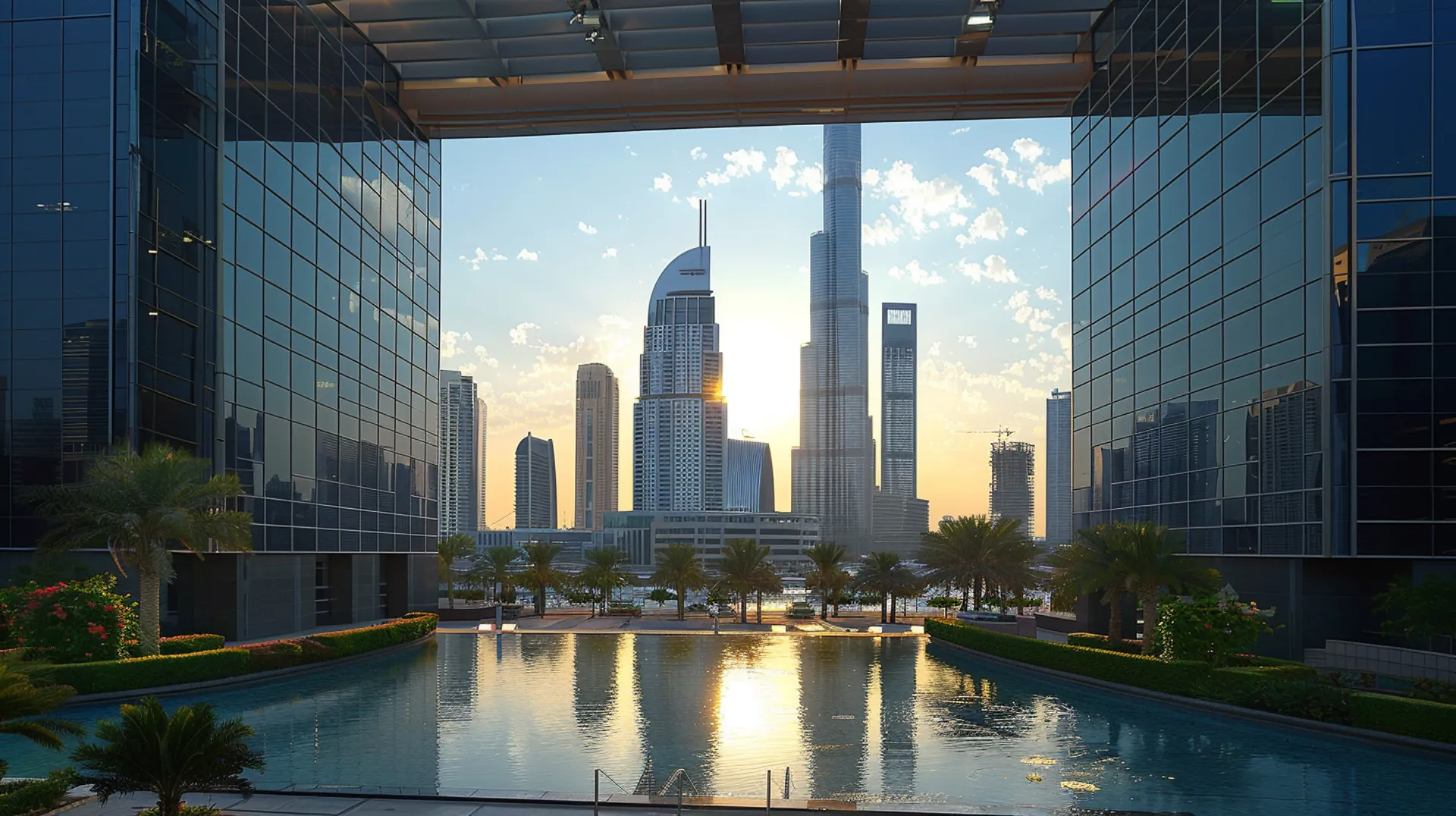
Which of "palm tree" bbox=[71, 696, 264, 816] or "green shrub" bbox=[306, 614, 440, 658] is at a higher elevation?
"palm tree" bbox=[71, 696, 264, 816]

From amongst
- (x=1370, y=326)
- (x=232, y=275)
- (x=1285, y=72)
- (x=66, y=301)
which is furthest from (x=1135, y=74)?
(x=66, y=301)

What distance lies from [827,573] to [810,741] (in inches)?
1724

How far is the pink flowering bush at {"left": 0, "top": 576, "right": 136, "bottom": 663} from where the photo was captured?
2916cm

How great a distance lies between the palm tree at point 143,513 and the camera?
102 feet

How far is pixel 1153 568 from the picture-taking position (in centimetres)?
3478

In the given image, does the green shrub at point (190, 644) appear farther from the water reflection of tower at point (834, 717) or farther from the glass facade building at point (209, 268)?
the water reflection of tower at point (834, 717)

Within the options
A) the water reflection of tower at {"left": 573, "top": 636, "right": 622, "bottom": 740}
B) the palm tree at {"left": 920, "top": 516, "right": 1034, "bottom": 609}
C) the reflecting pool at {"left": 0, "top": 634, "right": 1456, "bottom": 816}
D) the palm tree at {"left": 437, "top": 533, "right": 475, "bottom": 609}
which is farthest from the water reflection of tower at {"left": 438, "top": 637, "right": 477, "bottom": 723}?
the palm tree at {"left": 920, "top": 516, "right": 1034, "bottom": 609}

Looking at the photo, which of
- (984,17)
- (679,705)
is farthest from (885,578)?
(679,705)

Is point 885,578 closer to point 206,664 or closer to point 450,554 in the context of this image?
point 450,554

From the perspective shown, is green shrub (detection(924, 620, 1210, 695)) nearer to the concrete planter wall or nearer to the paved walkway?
the concrete planter wall

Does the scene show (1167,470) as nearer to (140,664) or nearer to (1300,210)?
(1300,210)

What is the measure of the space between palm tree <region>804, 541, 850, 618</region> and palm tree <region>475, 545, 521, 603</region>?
19.5 metres

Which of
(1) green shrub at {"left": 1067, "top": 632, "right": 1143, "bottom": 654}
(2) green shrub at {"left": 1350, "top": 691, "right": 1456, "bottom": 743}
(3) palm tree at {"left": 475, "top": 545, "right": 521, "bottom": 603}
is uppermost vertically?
(2) green shrub at {"left": 1350, "top": 691, "right": 1456, "bottom": 743}

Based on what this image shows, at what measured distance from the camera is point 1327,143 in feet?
103
